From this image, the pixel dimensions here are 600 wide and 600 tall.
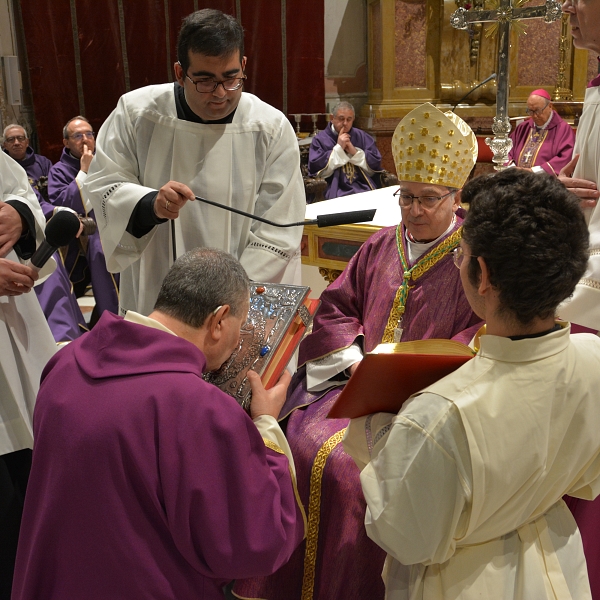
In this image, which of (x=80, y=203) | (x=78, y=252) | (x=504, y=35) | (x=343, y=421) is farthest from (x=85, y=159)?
(x=343, y=421)

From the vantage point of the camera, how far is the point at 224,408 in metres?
1.56

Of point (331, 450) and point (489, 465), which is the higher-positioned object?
point (489, 465)

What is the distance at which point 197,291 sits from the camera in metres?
1.69

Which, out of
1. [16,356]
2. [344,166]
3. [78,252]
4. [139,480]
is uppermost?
[139,480]

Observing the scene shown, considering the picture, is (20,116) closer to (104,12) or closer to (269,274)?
(104,12)

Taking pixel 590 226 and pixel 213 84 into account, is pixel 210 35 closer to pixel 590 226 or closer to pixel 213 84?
pixel 213 84

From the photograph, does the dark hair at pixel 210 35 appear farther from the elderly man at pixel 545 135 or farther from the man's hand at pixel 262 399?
the elderly man at pixel 545 135

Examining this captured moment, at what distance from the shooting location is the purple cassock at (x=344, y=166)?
8570mm

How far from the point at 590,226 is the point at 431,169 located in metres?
0.57

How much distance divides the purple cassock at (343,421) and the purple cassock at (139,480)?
59cm

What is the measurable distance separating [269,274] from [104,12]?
22.9ft

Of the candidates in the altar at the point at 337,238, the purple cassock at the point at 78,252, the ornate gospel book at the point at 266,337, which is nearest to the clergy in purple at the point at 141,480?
the ornate gospel book at the point at 266,337

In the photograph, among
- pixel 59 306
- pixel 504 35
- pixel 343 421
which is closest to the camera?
pixel 343 421

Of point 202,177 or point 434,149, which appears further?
point 202,177
